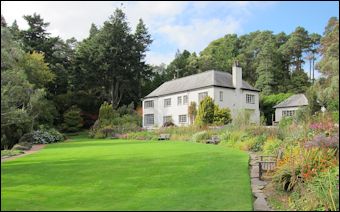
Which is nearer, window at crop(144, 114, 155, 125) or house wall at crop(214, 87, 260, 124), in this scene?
house wall at crop(214, 87, 260, 124)

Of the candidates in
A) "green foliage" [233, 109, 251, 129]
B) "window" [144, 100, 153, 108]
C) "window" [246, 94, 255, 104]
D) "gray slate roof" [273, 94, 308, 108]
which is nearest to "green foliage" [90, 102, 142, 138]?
"window" [144, 100, 153, 108]

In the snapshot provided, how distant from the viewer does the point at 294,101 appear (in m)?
47.1

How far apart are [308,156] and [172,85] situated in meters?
39.5

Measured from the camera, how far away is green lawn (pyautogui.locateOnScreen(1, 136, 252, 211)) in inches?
293

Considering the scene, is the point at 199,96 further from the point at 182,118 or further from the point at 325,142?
the point at 325,142

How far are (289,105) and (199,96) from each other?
1341 centimetres

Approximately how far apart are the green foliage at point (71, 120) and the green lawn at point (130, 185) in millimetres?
33089

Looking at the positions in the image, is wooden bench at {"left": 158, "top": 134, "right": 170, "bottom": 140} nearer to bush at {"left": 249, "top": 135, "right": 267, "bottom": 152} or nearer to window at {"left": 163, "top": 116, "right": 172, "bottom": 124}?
bush at {"left": 249, "top": 135, "right": 267, "bottom": 152}

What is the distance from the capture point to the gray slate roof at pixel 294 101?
4579 centimetres

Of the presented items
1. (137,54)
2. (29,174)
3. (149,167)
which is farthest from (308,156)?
(137,54)

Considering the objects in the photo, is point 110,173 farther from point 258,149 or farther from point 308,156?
point 258,149

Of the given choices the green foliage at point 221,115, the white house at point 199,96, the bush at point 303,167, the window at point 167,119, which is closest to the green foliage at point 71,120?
the white house at point 199,96

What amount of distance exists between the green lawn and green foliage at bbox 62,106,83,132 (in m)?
33.1

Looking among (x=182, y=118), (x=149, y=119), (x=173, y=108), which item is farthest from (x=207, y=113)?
(x=149, y=119)
